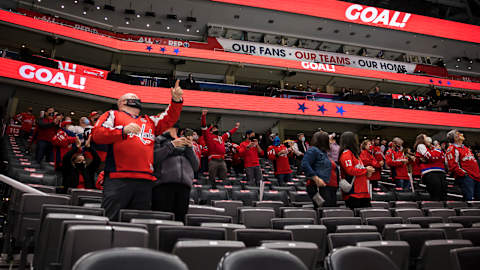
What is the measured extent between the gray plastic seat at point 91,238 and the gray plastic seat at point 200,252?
0.25 m

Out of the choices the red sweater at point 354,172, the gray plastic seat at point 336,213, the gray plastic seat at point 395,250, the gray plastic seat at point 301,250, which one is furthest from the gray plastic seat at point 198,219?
the red sweater at point 354,172

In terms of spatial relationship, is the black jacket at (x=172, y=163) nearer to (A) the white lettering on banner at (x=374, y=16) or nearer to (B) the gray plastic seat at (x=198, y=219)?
(B) the gray plastic seat at (x=198, y=219)

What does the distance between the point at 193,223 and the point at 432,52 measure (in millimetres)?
23567

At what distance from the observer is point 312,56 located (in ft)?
58.6

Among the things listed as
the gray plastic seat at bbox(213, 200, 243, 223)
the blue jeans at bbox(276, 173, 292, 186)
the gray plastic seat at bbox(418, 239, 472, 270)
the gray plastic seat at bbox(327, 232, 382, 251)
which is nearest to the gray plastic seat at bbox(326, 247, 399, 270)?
the gray plastic seat at bbox(327, 232, 382, 251)

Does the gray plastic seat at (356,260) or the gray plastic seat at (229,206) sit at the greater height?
the gray plastic seat at (229,206)

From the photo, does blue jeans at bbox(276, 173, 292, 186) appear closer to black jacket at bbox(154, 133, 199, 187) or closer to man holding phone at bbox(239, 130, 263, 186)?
man holding phone at bbox(239, 130, 263, 186)

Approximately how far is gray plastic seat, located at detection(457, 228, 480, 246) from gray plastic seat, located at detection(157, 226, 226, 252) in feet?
7.30

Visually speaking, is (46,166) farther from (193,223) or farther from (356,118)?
(356,118)

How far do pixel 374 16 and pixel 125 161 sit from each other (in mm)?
18496

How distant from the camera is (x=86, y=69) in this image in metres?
12.5

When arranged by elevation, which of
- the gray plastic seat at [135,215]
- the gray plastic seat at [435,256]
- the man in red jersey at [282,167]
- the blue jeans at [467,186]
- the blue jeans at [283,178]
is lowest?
the gray plastic seat at [435,256]

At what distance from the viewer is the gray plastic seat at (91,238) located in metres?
1.56

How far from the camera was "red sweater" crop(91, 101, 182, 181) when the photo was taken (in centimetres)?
262
